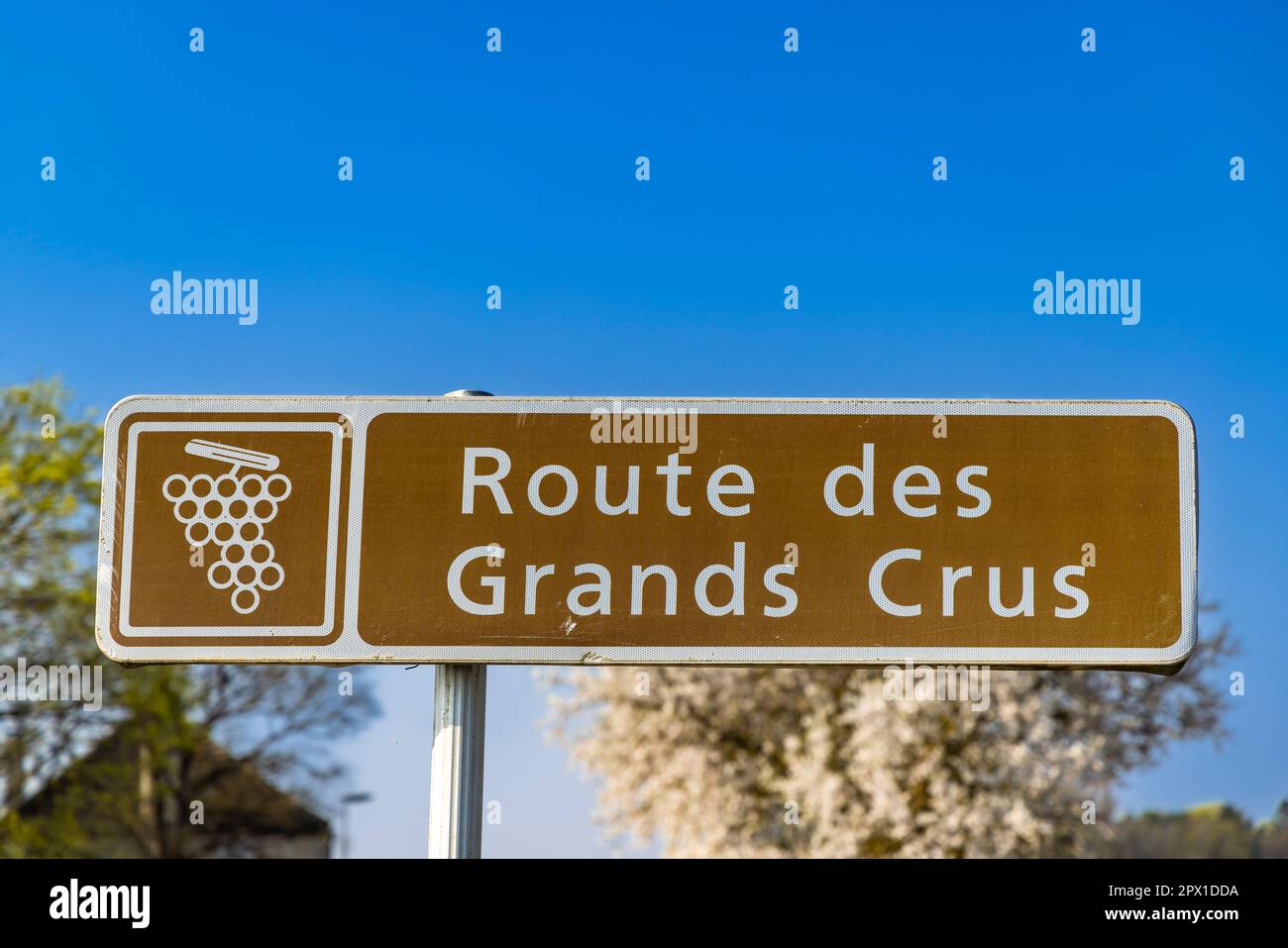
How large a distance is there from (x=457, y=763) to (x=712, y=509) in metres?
0.68

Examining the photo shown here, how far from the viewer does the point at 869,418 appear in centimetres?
253

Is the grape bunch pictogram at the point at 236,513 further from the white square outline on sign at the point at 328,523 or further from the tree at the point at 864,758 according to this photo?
the tree at the point at 864,758

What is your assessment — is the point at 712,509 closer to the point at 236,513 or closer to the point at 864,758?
the point at 236,513

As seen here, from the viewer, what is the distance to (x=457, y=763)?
92.6 inches

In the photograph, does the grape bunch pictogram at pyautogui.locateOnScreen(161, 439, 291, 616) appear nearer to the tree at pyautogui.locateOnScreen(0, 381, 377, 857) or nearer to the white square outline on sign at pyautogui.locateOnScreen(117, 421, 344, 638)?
the white square outline on sign at pyautogui.locateOnScreen(117, 421, 344, 638)

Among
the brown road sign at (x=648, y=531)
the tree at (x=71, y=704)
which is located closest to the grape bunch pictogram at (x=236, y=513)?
the brown road sign at (x=648, y=531)

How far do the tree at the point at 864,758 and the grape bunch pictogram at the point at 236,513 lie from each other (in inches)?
484
